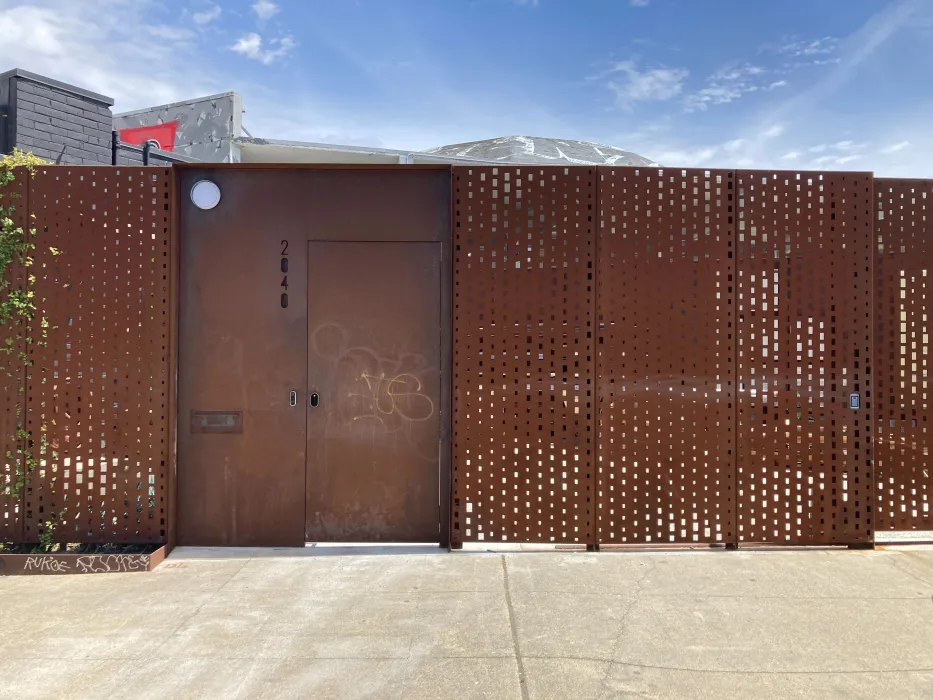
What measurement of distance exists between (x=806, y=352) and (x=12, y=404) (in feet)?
23.6

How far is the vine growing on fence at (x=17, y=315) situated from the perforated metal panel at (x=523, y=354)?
3740 millimetres

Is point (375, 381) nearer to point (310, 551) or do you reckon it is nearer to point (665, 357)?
point (310, 551)

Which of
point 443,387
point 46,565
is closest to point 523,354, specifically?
point 443,387

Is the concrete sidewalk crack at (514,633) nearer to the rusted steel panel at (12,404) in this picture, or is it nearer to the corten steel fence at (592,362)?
the corten steel fence at (592,362)

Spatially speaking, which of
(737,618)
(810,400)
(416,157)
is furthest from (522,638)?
(416,157)

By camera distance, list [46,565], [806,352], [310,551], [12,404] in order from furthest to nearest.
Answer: [806,352] < [310,551] < [12,404] < [46,565]

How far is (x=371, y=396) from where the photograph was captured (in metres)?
5.09

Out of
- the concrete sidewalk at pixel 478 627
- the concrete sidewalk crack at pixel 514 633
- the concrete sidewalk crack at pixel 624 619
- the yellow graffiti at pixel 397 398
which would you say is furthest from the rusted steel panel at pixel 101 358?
the concrete sidewalk crack at pixel 624 619

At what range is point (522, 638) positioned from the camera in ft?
11.4

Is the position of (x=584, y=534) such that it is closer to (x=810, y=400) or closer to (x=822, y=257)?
(x=810, y=400)

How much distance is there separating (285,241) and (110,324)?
1.72 m

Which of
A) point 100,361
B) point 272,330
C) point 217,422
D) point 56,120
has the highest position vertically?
point 56,120

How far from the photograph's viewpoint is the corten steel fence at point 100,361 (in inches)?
191

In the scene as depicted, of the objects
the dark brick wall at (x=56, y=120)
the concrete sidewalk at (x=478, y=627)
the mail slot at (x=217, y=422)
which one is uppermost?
the dark brick wall at (x=56, y=120)
